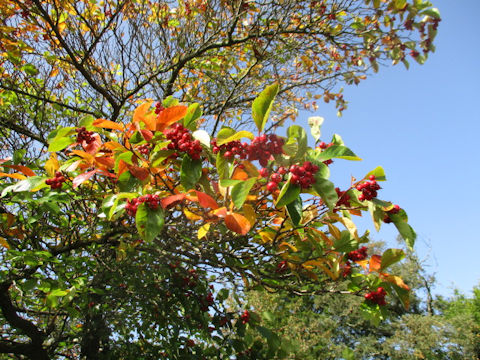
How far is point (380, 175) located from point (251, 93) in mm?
3729

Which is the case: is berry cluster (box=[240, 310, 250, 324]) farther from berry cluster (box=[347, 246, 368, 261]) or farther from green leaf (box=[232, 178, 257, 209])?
green leaf (box=[232, 178, 257, 209])

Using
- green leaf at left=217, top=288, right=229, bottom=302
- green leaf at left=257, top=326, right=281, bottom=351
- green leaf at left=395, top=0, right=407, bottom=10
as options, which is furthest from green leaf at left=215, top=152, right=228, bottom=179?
green leaf at left=395, top=0, right=407, bottom=10

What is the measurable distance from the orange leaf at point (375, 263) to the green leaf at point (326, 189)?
78cm

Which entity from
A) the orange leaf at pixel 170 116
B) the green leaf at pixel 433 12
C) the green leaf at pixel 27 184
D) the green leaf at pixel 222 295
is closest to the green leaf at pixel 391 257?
the orange leaf at pixel 170 116

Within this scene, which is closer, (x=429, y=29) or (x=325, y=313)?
(x=429, y=29)

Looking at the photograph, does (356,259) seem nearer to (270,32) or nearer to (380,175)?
(380,175)

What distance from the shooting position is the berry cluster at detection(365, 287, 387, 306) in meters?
1.70

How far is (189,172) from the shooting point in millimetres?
1153

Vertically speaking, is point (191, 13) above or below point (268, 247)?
above

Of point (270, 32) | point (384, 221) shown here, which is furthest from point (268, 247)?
point (270, 32)

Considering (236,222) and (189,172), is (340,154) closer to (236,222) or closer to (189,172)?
(236,222)

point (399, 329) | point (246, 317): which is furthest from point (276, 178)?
point (399, 329)

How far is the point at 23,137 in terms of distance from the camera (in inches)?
140

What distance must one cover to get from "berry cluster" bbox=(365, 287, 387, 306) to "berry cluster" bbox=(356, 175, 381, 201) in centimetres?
77
